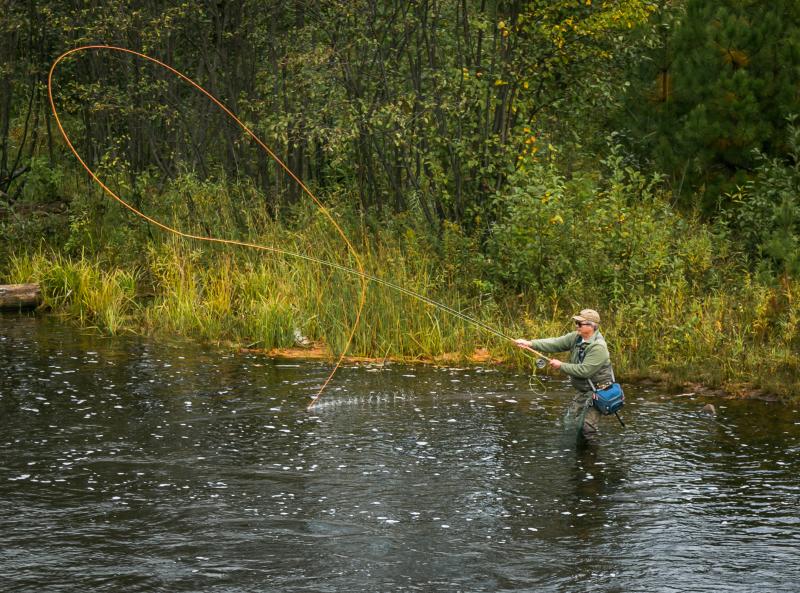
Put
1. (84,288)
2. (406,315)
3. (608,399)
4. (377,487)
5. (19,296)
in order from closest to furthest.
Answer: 1. (377,487)
2. (608,399)
3. (406,315)
4. (84,288)
5. (19,296)

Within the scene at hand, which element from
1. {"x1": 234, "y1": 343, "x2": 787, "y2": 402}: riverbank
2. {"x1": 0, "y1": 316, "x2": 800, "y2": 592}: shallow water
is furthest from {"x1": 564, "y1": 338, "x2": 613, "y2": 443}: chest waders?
{"x1": 234, "y1": 343, "x2": 787, "y2": 402}: riverbank

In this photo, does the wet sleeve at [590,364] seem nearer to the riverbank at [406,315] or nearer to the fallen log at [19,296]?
the riverbank at [406,315]

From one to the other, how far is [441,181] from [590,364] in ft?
20.5

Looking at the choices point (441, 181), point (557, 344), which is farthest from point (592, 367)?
point (441, 181)

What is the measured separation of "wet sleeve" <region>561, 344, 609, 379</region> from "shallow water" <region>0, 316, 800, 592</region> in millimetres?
674

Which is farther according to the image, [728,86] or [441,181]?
[728,86]

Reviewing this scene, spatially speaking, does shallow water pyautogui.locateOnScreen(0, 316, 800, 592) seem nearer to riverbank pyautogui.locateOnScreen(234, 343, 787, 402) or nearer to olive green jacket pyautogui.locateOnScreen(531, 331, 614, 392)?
riverbank pyautogui.locateOnScreen(234, 343, 787, 402)

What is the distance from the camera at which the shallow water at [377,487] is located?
7168 mm

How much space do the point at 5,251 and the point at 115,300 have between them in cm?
309

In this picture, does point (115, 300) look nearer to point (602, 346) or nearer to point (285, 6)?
point (285, 6)

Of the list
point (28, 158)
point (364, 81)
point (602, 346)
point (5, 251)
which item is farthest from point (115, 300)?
point (602, 346)

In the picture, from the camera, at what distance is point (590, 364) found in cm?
1006

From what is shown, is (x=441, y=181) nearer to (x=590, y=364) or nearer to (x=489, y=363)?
(x=489, y=363)

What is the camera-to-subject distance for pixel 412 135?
15.3 m
